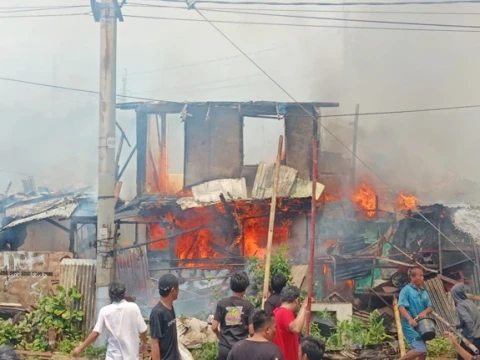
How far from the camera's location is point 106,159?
31.5ft

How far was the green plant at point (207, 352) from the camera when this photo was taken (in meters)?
8.63

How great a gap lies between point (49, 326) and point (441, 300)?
25.8ft

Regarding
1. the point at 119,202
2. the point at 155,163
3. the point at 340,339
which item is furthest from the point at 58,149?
the point at 340,339

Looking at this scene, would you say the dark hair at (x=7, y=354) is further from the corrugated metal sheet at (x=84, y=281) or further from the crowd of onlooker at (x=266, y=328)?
the corrugated metal sheet at (x=84, y=281)

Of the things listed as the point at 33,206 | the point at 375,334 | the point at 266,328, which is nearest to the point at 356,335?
the point at 375,334

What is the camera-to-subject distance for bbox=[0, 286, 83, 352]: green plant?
9.56m

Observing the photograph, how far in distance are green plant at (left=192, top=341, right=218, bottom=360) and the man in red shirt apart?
384 cm

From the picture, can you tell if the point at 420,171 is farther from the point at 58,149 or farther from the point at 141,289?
the point at 58,149

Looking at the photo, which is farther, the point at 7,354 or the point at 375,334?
the point at 375,334

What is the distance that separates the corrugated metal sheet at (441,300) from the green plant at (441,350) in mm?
1067

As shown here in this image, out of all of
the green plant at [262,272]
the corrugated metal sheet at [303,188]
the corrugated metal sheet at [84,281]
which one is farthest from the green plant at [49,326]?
the corrugated metal sheet at [303,188]

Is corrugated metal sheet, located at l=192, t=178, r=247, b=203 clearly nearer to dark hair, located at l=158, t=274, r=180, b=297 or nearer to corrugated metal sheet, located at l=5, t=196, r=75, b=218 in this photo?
corrugated metal sheet, located at l=5, t=196, r=75, b=218

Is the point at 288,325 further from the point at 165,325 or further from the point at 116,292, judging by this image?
the point at 116,292

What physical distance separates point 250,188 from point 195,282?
5.85 meters
